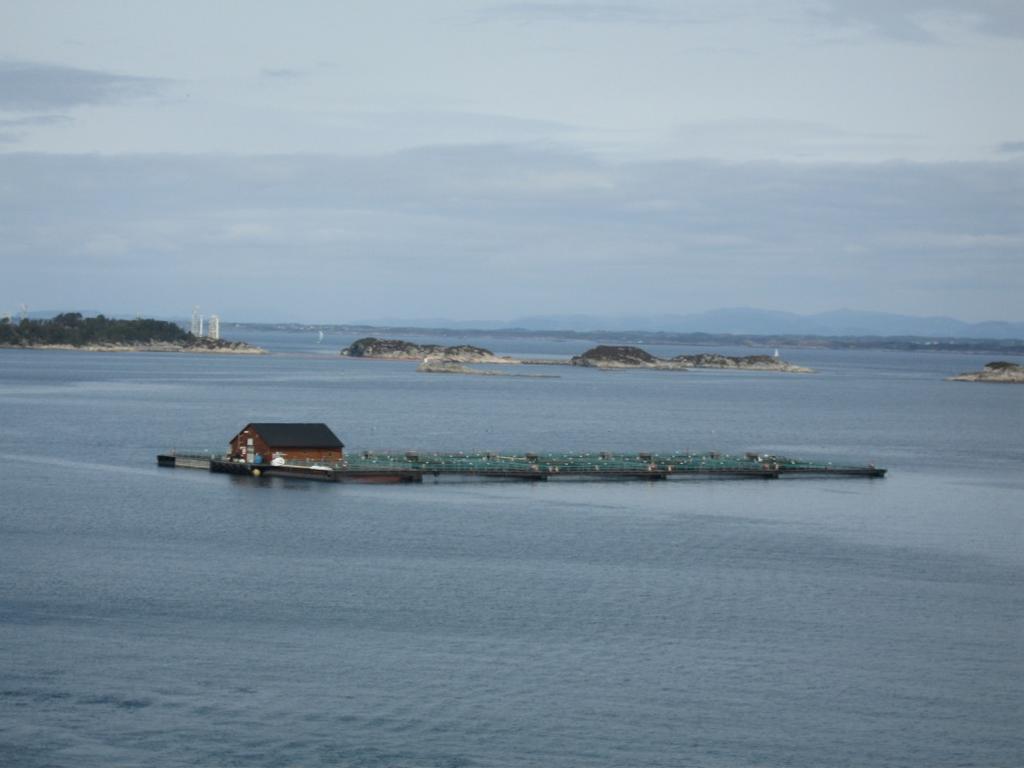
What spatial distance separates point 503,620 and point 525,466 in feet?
102

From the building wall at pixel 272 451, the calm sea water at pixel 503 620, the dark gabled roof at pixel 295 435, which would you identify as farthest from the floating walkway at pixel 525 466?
the calm sea water at pixel 503 620

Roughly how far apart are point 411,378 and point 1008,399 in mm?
63276

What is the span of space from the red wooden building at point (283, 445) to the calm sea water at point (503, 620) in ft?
9.24

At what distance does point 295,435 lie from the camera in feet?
211

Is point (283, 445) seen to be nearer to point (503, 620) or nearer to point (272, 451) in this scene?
point (272, 451)

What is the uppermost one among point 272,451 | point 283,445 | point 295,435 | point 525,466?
point 295,435

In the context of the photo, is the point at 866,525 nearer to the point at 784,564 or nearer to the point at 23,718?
the point at 784,564

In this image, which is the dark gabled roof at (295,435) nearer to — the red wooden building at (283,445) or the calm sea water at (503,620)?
the red wooden building at (283,445)

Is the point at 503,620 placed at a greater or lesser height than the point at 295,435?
lesser

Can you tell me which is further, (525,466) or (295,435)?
(525,466)

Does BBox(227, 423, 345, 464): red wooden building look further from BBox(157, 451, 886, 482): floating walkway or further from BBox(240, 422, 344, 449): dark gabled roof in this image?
BBox(157, 451, 886, 482): floating walkway

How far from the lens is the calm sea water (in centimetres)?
2677

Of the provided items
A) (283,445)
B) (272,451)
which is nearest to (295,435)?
(283,445)

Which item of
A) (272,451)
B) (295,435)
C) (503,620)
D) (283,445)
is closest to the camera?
(503,620)
